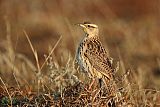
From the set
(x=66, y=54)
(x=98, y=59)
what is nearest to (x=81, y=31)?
(x=66, y=54)

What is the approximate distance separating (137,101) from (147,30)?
7.79m

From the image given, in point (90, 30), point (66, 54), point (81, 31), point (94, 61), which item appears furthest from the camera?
point (81, 31)

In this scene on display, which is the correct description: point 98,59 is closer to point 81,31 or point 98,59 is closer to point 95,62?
point 95,62

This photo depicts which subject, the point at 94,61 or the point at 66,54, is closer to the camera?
the point at 94,61

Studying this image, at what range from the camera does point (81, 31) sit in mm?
14133

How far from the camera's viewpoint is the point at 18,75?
9.11 metres

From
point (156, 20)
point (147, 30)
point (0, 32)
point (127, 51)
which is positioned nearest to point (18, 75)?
point (127, 51)

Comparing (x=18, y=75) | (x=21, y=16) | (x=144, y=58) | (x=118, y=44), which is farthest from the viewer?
(x=21, y=16)

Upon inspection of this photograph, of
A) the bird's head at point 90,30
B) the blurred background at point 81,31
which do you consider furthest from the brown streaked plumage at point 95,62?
the blurred background at point 81,31

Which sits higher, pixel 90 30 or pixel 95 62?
pixel 90 30

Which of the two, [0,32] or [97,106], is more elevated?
[0,32]

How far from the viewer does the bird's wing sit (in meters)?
7.14

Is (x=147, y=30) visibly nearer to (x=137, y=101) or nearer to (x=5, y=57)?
(x=5, y=57)

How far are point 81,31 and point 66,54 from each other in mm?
4220
